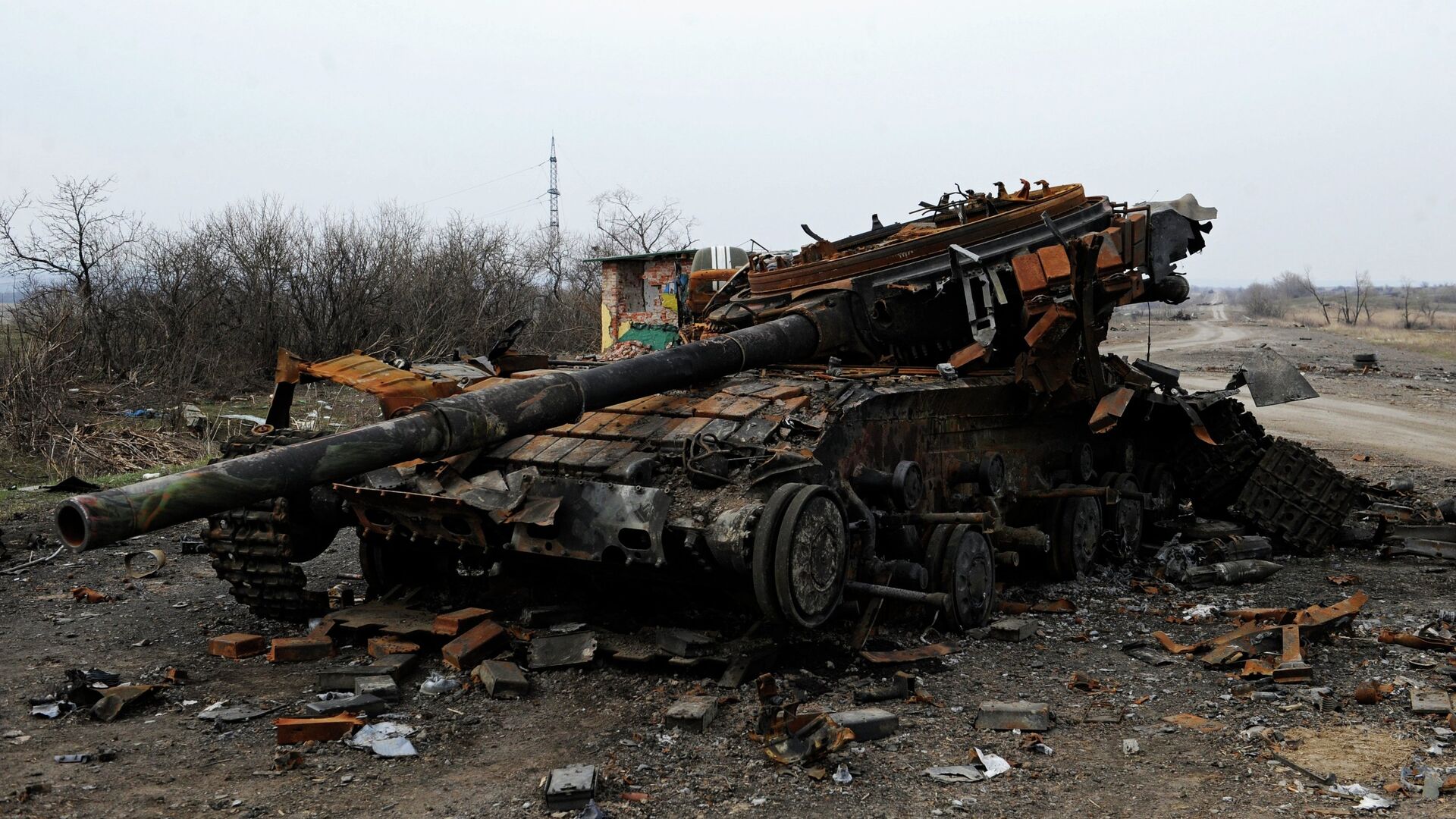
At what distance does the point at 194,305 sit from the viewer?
76.0 ft

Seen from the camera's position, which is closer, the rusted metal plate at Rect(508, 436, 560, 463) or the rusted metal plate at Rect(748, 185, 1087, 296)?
the rusted metal plate at Rect(508, 436, 560, 463)

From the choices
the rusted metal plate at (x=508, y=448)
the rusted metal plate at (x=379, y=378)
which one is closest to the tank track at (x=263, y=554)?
the rusted metal plate at (x=379, y=378)

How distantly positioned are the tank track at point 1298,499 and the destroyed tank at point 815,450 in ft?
0.07

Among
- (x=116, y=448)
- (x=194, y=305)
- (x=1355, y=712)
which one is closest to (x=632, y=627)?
(x=1355, y=712)

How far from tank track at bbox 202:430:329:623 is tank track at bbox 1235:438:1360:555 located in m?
7.49

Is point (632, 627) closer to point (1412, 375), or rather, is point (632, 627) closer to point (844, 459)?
point (844, 459)

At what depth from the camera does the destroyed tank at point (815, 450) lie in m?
6.15

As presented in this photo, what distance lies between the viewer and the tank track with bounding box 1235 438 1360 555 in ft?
33.7

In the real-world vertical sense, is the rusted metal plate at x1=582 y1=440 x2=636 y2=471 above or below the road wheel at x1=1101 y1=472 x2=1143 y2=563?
above

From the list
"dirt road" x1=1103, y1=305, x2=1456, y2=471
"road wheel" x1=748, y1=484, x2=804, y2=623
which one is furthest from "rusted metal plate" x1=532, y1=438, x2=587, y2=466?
"dirt road" x1=1103, y1=305, x2=1456, y2=471

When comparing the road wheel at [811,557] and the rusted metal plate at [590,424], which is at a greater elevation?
the rusted metal plate at [590,424]

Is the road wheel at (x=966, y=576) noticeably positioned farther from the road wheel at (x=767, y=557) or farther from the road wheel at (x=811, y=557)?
the road wheel at (x=767, y=557)

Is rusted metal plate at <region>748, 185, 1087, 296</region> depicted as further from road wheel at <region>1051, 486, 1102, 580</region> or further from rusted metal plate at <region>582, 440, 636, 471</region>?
rusted metal plate at <region>582, 440, 636, 471</region>

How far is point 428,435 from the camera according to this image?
592 cm
